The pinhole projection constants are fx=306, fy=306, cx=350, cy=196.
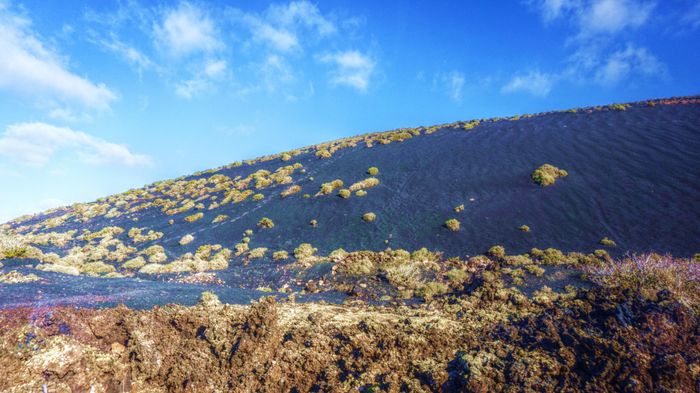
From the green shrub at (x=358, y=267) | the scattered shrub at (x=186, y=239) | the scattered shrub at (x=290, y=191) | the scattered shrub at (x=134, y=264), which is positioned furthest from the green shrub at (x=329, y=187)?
the scattered shrub at (x=134, y=264)

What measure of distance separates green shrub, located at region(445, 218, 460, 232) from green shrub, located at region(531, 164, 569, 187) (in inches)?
328

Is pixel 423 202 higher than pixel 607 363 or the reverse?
higher

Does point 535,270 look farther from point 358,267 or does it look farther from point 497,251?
point 358,267

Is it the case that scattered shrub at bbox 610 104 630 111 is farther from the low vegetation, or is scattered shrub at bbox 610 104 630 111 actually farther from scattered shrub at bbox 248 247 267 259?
scattered shrub at bbox 248 247 267 259

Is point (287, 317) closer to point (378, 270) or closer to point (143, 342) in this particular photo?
point (143, 342)

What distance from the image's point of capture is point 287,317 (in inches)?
293

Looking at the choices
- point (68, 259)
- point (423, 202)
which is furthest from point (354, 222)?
point (68, 259)

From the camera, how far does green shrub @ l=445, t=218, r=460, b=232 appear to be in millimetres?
18934

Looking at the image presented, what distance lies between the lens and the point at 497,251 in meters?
15.7

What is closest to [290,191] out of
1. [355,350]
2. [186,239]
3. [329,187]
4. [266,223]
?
[329,187]

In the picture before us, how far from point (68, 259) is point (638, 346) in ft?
100

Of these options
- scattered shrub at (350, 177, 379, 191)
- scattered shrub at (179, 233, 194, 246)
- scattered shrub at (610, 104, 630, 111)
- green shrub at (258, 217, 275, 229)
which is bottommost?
scattered shrub at (179, 233, 194, 246)

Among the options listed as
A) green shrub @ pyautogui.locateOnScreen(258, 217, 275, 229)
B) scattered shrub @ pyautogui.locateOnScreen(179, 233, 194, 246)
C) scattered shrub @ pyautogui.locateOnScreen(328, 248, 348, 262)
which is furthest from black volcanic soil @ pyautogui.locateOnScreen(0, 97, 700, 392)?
scattered shrub @ pyautogui.locateOnScreen(179, 233, 194, 246)

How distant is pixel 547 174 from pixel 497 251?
11356 mm
